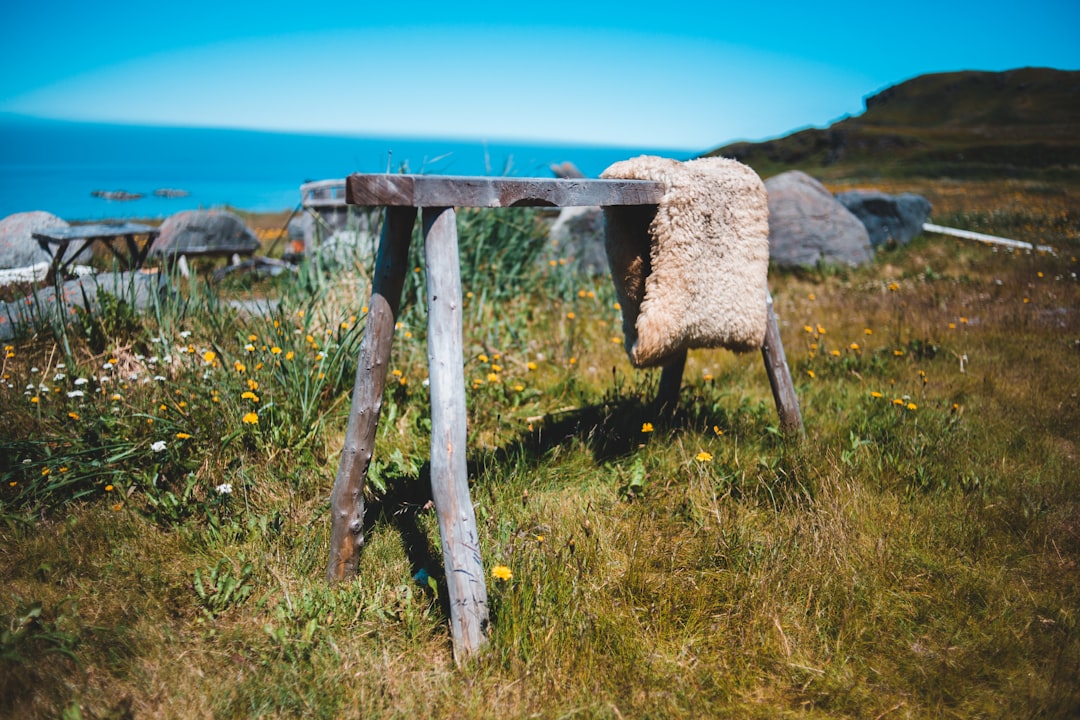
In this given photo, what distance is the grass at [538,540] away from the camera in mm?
2129

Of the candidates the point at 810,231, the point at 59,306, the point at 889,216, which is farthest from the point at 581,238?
the point at 889,216

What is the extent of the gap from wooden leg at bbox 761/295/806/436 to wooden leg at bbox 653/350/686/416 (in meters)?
0.54

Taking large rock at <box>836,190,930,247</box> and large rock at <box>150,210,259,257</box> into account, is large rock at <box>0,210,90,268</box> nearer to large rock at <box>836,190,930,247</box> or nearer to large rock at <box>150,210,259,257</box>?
large rock at <box>150,210,259,257</box>

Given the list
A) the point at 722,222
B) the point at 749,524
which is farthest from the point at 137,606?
the point at 722,222

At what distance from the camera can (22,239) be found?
831 cm

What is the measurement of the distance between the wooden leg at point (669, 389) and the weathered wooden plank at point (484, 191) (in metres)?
1.34

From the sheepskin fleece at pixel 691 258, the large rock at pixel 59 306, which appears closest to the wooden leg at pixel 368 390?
the sheepskin fleece at pixel 691 258

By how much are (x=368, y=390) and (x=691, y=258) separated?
5.81 ft

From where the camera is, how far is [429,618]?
7.89 feet

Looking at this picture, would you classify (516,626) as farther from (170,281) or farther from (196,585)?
(170,281)

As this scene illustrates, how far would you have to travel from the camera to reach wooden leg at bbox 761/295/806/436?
362 centimetres

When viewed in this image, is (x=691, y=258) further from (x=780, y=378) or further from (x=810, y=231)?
(x=810, y=231)

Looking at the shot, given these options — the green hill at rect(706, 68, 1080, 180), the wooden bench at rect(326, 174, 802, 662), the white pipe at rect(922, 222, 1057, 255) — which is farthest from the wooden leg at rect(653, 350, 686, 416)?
the green hill at rect(706, 68, 1080, 180)

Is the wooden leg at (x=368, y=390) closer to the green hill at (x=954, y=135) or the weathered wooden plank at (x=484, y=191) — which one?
the weathered wooden plank at (x=484, y=191)
